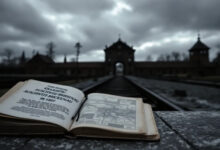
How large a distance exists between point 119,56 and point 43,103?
4954 cm

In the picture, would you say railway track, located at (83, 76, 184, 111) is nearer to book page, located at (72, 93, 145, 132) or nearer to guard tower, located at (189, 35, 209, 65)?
book page, located at (72, 93, 145, 132)

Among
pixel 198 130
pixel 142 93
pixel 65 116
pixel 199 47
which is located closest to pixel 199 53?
pixel 199 47

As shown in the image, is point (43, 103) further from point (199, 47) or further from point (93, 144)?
point (199, 47)

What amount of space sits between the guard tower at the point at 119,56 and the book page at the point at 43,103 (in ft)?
158

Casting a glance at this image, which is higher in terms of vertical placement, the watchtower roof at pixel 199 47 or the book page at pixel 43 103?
the watchtower roof at pixel 199 47

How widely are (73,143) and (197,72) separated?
5291 centimetres

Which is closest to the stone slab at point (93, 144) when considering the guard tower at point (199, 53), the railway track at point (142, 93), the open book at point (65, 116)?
the open book at point (65, 116)

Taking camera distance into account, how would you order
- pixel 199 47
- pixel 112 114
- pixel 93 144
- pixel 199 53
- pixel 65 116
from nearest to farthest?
pixel 93 144, pixel 65 116, pixel 112 114, pixel 199 47, pixel 199 53

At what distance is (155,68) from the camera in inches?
1964

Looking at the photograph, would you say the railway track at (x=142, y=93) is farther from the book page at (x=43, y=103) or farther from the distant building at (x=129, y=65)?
the distant building at (x=129, y=65)

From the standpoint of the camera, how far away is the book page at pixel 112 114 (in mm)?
879

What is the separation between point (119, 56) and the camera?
49875mm

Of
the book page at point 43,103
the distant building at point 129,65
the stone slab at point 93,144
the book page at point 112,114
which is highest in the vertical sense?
the distant building at point 129,65

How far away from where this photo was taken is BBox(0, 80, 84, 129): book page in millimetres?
879
